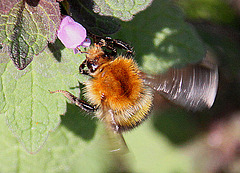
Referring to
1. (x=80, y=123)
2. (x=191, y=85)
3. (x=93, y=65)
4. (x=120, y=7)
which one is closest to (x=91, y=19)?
(x=120, y=7)

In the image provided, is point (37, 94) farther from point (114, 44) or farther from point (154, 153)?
point (154, 153)

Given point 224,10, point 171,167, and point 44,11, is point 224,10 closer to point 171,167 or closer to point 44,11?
point 171,167

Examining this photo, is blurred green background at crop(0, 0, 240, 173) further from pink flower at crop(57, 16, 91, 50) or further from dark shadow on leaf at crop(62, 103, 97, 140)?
pink flower at crop(57, 16, 91, 50)

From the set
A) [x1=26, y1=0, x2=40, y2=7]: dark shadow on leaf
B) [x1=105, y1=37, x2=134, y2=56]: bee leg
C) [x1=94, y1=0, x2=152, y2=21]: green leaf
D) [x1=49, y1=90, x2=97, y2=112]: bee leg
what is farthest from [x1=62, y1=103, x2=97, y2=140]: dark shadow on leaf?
[x1=26, y1=0, x2=40, y2=7]: dark shadow on leaf

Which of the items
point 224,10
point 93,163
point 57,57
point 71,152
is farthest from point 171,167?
point 57,57

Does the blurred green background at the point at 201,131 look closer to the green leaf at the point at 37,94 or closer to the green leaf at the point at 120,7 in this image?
the green leaf at the point at 37,94

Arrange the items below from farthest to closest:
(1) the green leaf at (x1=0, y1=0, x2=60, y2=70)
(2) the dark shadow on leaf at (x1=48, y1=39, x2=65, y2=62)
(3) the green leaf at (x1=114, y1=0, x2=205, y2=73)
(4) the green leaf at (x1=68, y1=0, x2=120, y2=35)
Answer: (3) the green leaf at (x1=114, y1=0, x2=205, y2=73), (2) the dark shadow on leaf at (x1=48, y1=39, x2=65, y2=62), (4) the green leaf at (x1=68, y1=0, x2=120, y2=35), (1) the green leaf at (x1=0, y1=0, x2=60, y2=70)
